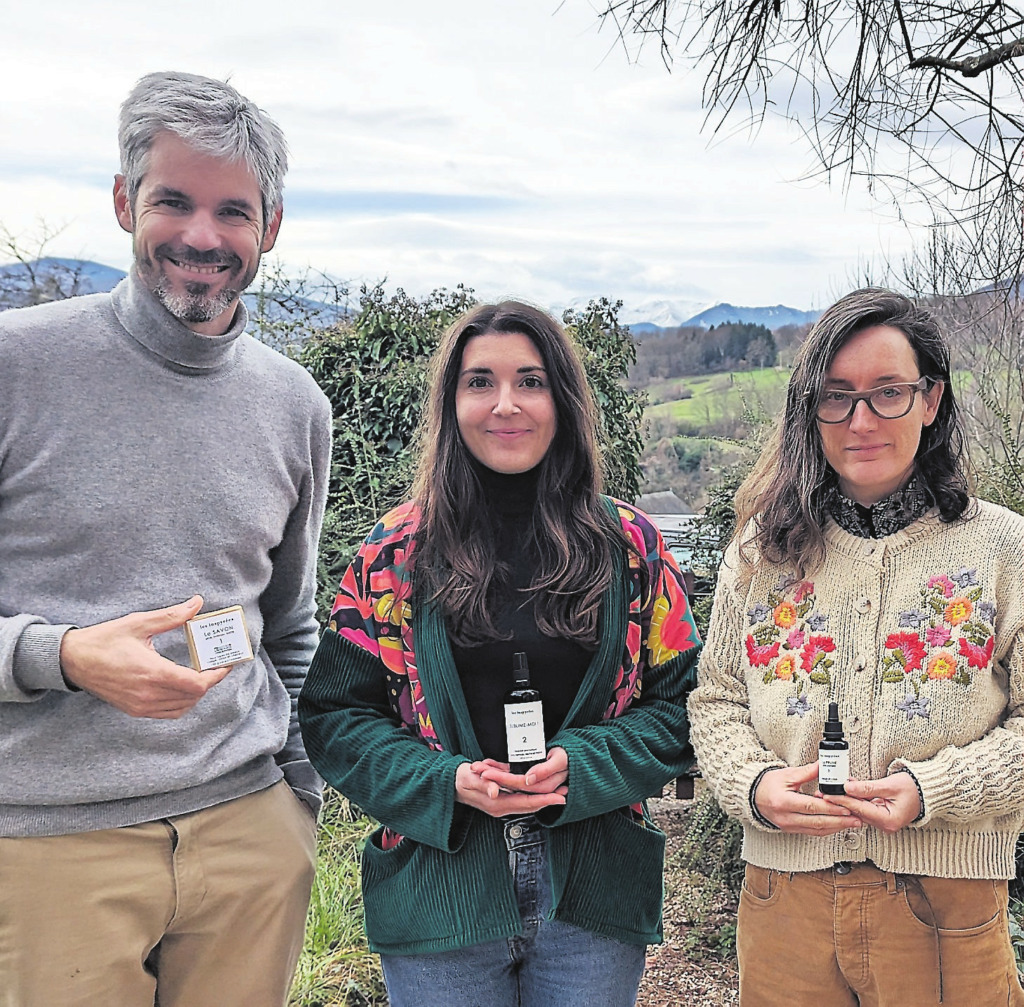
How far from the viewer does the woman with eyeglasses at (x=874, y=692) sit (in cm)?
192

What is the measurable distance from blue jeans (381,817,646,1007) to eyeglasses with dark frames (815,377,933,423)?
1023mm

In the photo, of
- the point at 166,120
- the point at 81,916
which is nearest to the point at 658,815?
the point at 81,916

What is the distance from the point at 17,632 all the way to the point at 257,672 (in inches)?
20.7

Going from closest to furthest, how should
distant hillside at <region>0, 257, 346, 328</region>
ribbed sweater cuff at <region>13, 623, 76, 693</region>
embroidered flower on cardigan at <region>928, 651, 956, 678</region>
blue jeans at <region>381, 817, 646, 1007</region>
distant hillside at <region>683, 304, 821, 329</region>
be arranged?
ribbed sweater cuff at <region>13, 623, 76, 693</region>, embroidered flower on cardigan at <region>928, 651, 956, 678</region>, blue jeans at <region>381, 817, 646, 1007</region>, distant hillside at <region>0, 257, 346, 328</region>, distant hillside at <region>683, 304, 821, 329</region>

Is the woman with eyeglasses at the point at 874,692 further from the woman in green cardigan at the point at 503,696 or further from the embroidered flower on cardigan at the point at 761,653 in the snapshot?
the woman in green cardigan at the point at 503,696

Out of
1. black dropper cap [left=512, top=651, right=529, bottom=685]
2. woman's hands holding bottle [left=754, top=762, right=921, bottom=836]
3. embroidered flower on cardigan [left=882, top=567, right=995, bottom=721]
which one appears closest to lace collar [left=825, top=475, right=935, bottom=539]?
embroidered flower on cardigan [left=882, top=567, right=995, bottom=721]

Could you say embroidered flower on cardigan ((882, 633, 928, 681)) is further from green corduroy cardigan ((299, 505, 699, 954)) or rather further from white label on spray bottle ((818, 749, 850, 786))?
green corduroy cardigan ((299, 505, 699, 954))

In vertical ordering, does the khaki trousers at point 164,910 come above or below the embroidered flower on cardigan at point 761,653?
below

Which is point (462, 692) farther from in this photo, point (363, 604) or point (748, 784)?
point (748, 784)

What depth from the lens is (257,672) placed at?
→ 224 cm

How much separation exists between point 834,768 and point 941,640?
0.33 metres

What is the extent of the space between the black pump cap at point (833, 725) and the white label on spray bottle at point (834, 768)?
4 centimetres

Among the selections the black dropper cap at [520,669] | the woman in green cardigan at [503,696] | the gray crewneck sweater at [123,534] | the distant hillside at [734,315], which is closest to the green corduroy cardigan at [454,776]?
the woman in green cardigan at [503,696]

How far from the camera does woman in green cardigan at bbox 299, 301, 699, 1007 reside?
2.03m
